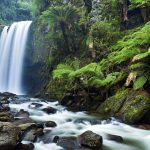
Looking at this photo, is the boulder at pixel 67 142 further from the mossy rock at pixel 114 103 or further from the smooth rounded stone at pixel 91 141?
the mossy rock at pixel 114 103

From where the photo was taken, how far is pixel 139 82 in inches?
407

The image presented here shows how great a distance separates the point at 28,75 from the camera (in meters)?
20.6

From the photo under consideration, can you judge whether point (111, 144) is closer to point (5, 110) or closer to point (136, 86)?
point (136, 86)

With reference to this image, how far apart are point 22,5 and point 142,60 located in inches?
1234

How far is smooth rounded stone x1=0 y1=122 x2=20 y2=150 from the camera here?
23.0 ft

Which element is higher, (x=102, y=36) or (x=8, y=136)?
(x=102, y=36)

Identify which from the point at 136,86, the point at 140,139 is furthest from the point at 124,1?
the point at 140,139

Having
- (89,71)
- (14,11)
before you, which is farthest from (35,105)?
(14,11)

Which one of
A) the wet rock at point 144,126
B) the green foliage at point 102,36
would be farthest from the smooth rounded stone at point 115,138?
the green foliage at point 102,36

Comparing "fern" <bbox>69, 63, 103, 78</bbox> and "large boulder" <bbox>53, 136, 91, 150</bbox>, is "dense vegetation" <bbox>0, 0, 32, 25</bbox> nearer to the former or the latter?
Answer: "fern" <bbox>69, 63, 103, 78</bbox>

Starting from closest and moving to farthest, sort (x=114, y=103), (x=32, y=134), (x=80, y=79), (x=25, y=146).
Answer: (x=25, y=146) < (x=32, y=134) < (x=114, y=103) < (x=80, y=79)

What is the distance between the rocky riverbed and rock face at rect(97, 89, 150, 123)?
36 centimetres

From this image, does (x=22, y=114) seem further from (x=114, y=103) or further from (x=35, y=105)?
(x=114, y=103)

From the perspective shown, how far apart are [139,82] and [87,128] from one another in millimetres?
2301
